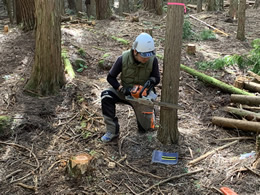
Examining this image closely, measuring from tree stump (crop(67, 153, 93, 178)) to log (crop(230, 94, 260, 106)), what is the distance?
3.18 metres

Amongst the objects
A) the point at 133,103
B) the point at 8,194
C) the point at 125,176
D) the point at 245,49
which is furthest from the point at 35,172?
the point at 245,49

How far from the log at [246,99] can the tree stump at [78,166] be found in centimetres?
318

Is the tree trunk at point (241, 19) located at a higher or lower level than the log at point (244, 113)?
higher

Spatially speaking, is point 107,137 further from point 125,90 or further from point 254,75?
point 254,75

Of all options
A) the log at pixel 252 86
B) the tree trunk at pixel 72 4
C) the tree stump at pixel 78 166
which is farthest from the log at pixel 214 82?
the tree trunk at pixel 72 4

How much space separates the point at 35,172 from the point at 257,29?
32.5ft

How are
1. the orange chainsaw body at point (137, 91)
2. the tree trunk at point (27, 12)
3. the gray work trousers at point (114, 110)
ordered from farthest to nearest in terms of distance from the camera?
the tree trunk at point (27, 12)
the gray work trousers at point (114, 110)
the orange chainsaw body at point (137, 91)

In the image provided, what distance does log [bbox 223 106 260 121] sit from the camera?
469cm

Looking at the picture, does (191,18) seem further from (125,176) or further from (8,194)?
(8,194)

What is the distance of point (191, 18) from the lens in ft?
38.4

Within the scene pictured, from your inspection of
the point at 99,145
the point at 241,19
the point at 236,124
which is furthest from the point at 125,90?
the point at 241,19

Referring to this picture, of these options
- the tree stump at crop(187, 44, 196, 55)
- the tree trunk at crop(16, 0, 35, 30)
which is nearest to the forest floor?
the tree stump at crop(187, 44, 196, 55)

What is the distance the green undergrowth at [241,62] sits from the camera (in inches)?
257

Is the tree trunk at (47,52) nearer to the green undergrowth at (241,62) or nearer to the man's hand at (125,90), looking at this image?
the man's hand at (125,90)
